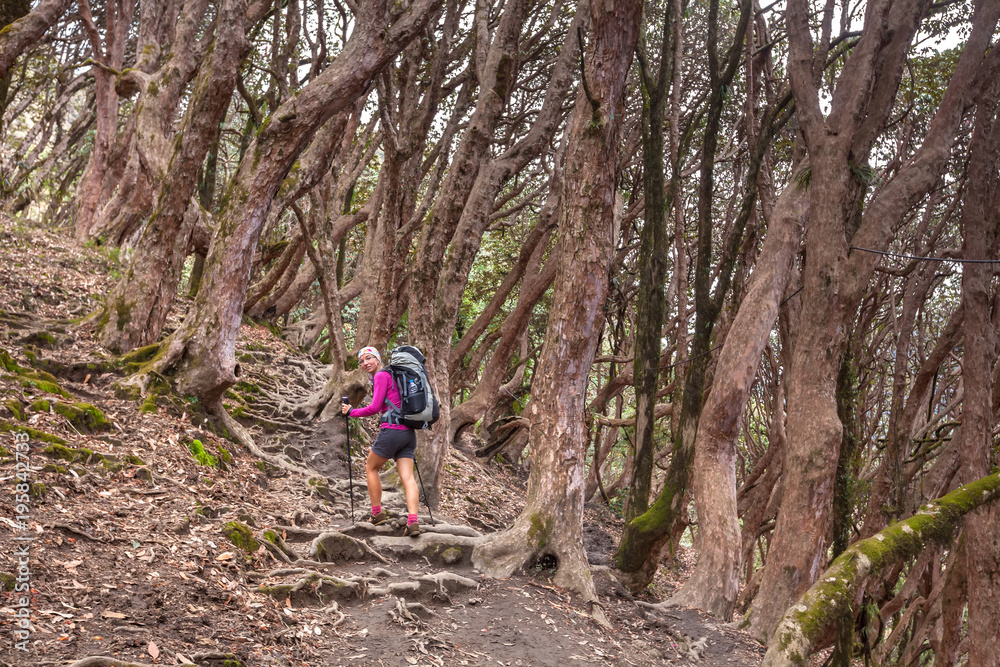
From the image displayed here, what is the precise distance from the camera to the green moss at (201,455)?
20.6 ft

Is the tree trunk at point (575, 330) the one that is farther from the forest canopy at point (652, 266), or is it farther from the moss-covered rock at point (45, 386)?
the moss-covered rock at point (45, 386)

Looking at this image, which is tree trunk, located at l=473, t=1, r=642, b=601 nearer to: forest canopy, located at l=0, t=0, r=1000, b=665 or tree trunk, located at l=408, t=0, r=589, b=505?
forest canopy, located at l=0, t=0, r=1000, b=665

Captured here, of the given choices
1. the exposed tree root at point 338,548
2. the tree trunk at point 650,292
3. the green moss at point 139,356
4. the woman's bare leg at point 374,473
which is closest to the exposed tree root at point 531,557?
the exposed tree root at point 338,548

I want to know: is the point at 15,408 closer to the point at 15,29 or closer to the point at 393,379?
the point at 393,379

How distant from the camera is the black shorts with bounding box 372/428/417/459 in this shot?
242 inches

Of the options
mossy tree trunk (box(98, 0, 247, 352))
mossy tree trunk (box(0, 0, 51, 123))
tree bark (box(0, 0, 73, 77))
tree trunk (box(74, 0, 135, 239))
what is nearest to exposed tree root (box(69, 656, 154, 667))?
mossy tree trunk (box(98, 0, 247, 352))

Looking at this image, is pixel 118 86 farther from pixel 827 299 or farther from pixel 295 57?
pixel 827 299

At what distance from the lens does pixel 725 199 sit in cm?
1598

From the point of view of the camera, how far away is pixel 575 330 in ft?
19.8

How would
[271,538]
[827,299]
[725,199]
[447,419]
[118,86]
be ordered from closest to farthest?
[271,538] → [827,299] → [447,419] → [118,86] → [725,199]

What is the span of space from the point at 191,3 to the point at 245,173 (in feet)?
9.67

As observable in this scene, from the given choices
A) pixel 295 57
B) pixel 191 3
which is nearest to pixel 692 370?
pixel 191 3

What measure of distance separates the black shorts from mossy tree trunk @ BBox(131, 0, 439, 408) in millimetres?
2066

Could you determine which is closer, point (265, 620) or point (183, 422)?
point (265, 620)
